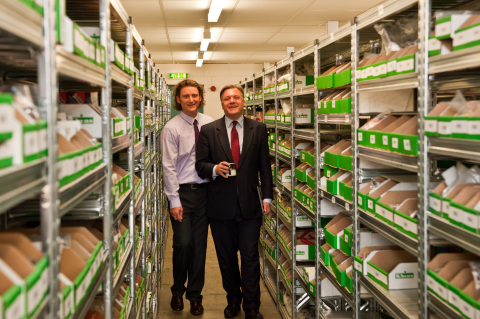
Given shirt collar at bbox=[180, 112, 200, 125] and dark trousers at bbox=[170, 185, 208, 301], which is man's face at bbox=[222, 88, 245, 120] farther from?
dark trousers at bbox=[170, 185, 208, 301]

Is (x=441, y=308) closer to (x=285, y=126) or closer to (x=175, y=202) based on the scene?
(x=175, y=202)

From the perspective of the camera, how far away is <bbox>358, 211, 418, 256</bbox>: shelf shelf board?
2.16 metres

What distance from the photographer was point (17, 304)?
1062 millimetres

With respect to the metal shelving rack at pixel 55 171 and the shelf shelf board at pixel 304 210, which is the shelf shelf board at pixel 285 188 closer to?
the shelf shelf board at pixel 304 210

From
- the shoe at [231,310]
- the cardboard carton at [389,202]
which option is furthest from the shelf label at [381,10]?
the shoe at [231,310]

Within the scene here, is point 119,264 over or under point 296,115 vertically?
under

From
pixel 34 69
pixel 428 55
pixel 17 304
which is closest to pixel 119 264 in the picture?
pixel 34 69

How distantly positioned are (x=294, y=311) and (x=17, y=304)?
11.8ft

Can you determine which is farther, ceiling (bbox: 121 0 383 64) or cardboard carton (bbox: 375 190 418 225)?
ceiling (bbox: 121 0 383 64)

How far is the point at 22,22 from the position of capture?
1.09 meters

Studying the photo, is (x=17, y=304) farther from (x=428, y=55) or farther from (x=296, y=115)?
(x=296, y=115)

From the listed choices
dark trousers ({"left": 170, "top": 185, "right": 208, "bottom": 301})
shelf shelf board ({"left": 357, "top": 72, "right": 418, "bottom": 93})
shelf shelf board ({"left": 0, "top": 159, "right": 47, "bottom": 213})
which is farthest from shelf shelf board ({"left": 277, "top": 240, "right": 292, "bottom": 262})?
shelf shelf board ({"left": 0, "top": 159, "right": 47, "bottom": 213})

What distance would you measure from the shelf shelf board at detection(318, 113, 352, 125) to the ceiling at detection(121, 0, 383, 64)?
440 centimetres

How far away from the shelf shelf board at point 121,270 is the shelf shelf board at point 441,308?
1.33 m
